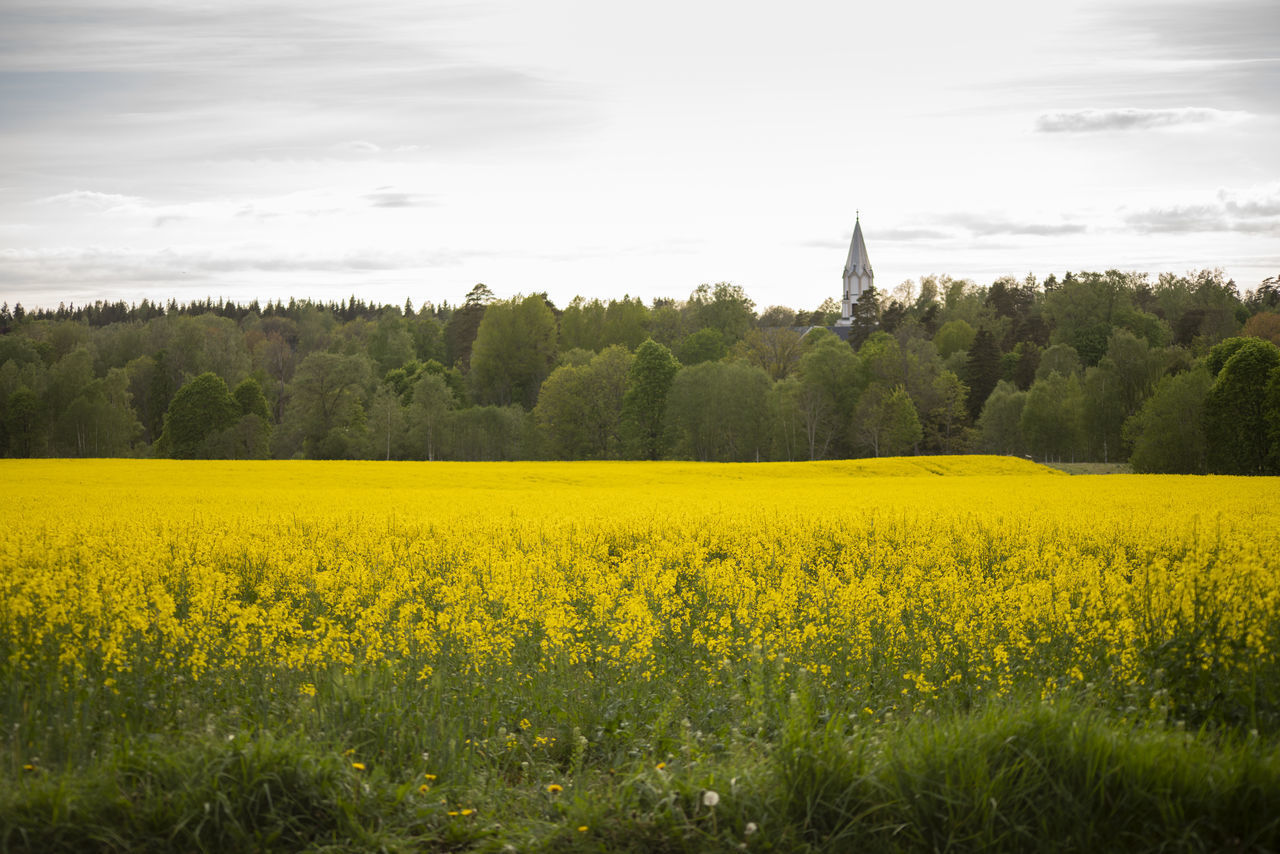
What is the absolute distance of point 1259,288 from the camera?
82250 millimetres

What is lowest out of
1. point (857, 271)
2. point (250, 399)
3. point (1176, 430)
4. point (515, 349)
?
point (1176, 430)

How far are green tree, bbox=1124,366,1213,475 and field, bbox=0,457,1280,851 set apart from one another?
131 ft

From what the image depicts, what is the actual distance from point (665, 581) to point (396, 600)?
9.19ft

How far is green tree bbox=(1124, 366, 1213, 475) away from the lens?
4866 cm

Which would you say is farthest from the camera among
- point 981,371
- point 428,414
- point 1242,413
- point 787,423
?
point 981,371

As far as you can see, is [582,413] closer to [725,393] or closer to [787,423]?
[725,393]

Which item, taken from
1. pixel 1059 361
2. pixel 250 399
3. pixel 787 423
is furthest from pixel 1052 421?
pixel 250 399

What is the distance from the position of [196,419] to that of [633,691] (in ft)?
207

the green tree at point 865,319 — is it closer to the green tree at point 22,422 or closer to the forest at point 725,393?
the forest at point 725,393

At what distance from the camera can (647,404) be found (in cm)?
6203

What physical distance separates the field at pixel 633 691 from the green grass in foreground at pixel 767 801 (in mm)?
19

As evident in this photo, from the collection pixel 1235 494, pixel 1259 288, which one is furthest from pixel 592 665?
pixel 1259 288

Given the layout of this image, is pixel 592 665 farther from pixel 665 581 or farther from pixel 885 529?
pixel 885 529

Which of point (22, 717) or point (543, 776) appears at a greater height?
point (22, 717)
